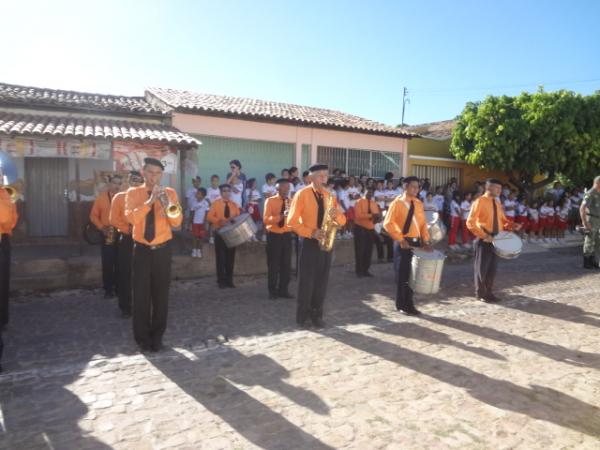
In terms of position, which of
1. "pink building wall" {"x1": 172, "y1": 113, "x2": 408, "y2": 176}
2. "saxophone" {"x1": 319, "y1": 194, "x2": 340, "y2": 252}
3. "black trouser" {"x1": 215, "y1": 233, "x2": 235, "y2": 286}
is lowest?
"black trouser" {"x1": 215, "y1": 233, "x2": 235, "y2": 286}

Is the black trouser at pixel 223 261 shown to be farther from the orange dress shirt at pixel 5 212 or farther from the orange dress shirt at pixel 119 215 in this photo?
the orange dress shirt at pixel 5 212

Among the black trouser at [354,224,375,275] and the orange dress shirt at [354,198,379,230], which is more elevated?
the orange dress shirt at [354,198,379,230]

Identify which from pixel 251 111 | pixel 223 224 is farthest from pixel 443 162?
pixel 223 224

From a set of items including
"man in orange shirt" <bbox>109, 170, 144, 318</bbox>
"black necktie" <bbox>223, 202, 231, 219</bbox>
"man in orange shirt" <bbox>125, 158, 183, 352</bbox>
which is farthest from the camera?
"black necktie" <bbox>223, 202, 231, 219</bbox>

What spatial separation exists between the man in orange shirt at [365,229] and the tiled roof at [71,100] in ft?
20.6

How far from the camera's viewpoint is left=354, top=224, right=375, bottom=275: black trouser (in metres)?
9.44

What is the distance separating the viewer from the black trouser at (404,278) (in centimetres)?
663

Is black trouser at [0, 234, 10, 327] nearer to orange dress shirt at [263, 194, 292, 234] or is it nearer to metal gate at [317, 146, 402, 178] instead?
orange dress shirt at [263, 194, 292, 234]

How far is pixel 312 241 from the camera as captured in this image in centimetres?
600

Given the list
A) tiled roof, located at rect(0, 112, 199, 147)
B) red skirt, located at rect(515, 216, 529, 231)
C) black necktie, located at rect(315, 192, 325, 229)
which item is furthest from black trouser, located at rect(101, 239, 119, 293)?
red skirt, located at rect(515, 216, 529, 231)

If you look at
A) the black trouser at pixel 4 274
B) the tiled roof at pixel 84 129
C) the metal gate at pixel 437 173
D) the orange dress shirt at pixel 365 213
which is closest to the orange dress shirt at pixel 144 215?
the black trouser at pixel 4 274

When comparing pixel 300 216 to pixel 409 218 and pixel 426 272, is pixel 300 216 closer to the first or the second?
pixel 409 218

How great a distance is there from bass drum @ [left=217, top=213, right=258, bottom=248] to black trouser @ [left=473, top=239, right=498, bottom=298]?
12.3 ft

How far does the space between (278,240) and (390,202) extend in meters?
5.04
